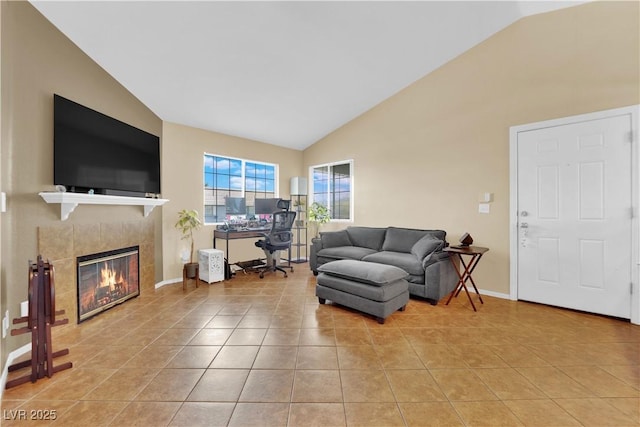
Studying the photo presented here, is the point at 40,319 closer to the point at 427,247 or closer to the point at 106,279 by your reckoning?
the point at 106,279

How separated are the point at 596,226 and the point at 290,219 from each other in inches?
162

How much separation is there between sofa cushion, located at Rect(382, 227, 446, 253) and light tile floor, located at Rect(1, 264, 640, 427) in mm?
1161

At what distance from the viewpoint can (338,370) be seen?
6.22 ft

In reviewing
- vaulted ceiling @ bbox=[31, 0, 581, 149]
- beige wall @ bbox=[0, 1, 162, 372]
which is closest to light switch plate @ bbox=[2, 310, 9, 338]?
beige wall @ bbox=[0, 1, 162, 372]

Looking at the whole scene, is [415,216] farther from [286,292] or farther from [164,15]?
[164,15]

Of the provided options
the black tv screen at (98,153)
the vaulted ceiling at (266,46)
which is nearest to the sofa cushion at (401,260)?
the vaulted ceiling at (266,46)

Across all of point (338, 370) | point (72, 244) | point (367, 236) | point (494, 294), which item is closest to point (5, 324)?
point (72, 244)

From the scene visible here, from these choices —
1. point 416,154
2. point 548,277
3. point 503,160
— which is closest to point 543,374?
point 548,277

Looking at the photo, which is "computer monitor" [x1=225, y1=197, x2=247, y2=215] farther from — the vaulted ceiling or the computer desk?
the vaulted ceiling

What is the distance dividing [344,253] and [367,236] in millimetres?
676

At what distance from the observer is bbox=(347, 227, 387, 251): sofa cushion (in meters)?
4.50

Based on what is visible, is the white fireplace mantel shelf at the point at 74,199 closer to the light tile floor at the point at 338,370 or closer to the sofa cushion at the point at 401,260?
the light tile floor at the point at 338,370

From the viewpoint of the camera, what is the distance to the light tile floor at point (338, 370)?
149 centimetres

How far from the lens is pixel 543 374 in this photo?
1848mm
